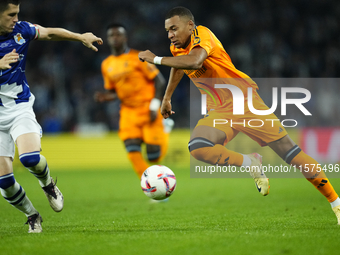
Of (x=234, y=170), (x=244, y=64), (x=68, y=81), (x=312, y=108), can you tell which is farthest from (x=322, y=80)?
(x=68, y=81)

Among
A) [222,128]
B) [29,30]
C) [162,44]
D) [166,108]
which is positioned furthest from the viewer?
[162,44]

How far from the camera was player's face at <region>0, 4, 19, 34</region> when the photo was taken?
14.7 ft

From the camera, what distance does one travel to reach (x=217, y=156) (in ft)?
17.0

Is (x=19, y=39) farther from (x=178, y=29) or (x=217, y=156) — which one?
(x=217, y=156)

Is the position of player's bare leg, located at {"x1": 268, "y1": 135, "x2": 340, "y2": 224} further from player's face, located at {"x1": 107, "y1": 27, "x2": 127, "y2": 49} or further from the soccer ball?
player's face, located at {"x1": 107, "y1": 27, "x2": 127, "y2": 49}

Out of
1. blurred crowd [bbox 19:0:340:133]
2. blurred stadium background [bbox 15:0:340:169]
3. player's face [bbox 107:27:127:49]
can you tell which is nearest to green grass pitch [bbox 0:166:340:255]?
player's face [bbox 107:27:127:49]

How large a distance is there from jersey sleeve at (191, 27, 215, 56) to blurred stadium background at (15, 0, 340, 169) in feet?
43.6

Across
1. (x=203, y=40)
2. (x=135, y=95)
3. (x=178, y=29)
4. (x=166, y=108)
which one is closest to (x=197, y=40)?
(x=203, y=40)

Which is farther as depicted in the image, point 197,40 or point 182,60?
point 197,40

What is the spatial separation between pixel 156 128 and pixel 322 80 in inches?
487

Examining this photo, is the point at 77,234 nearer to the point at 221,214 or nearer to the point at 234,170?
the point at 221,214

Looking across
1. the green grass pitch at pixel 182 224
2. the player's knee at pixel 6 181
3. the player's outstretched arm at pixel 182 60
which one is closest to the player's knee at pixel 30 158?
the player's knee at pixel 6 181

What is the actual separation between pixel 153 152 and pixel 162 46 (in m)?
14.3

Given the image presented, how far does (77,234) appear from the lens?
4.55 m
